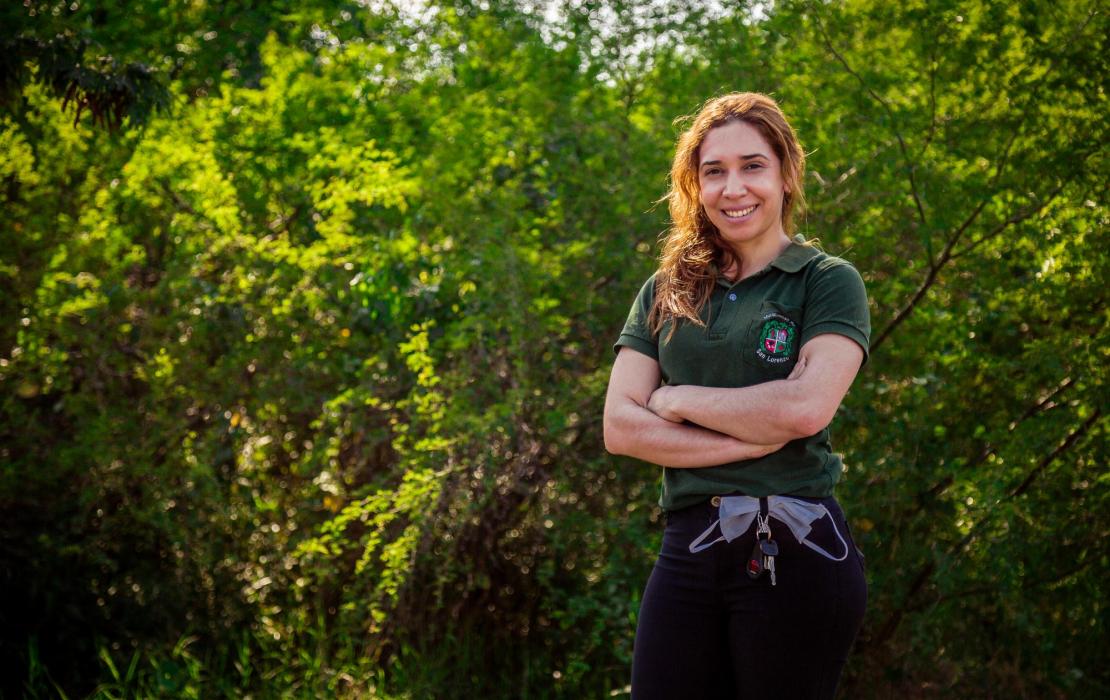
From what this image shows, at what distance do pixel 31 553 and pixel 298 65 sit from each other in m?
2.53

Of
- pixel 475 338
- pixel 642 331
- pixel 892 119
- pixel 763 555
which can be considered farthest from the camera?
pixel 475 338

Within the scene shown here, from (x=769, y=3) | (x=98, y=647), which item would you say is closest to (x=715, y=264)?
(x=769, y=3)

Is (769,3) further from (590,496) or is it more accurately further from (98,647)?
(98,647)

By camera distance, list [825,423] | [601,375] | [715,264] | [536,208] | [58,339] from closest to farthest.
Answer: [825,423], [715,264], [601,375], [536,208], [58,339]

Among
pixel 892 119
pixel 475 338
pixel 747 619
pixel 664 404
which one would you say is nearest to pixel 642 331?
pixel 664 404

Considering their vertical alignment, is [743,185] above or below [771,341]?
above

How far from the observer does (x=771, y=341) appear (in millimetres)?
2287

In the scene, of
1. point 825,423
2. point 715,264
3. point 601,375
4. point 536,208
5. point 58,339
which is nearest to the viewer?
point 825,423

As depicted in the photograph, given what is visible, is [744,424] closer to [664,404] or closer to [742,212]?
[664,404]

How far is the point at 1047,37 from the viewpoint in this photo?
3754mm

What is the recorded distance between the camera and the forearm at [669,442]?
2.25 meters

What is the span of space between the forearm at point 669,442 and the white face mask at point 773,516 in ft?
0.32

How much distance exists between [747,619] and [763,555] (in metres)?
0.12

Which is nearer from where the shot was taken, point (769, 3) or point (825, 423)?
point (825, 423)
